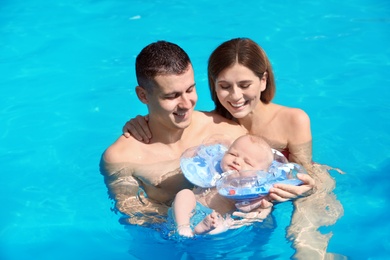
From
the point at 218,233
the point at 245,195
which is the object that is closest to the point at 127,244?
the point at 218,233

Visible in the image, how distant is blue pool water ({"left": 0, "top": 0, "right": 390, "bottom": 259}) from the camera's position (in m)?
6.13

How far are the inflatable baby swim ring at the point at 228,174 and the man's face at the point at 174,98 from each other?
320mm

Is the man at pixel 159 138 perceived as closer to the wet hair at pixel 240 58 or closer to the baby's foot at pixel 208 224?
the wet hair at pixel 240 58

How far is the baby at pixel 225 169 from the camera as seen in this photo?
5.07 m

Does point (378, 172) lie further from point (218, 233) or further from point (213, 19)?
point (213, 19)

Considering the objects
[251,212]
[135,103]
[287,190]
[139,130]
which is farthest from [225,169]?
[135,103]

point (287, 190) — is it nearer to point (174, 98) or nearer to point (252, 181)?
point (252, 181)

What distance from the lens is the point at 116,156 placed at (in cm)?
558

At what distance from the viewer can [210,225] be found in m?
4.84

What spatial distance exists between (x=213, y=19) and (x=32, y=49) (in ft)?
9.50

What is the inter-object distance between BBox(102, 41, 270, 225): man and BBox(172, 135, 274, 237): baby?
1.85 ft

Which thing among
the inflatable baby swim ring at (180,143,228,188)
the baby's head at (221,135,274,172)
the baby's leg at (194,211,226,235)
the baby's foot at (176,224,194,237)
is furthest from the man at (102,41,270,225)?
the baby's leg at (194,211,226,235)

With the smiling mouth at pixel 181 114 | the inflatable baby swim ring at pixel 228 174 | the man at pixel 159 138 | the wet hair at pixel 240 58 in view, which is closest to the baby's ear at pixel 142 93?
the man at pixel 159 138

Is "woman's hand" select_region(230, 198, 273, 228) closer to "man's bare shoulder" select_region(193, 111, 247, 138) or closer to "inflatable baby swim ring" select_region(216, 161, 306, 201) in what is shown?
"inflatable baby swim ring" select_region(216, 161, 306, 201)
